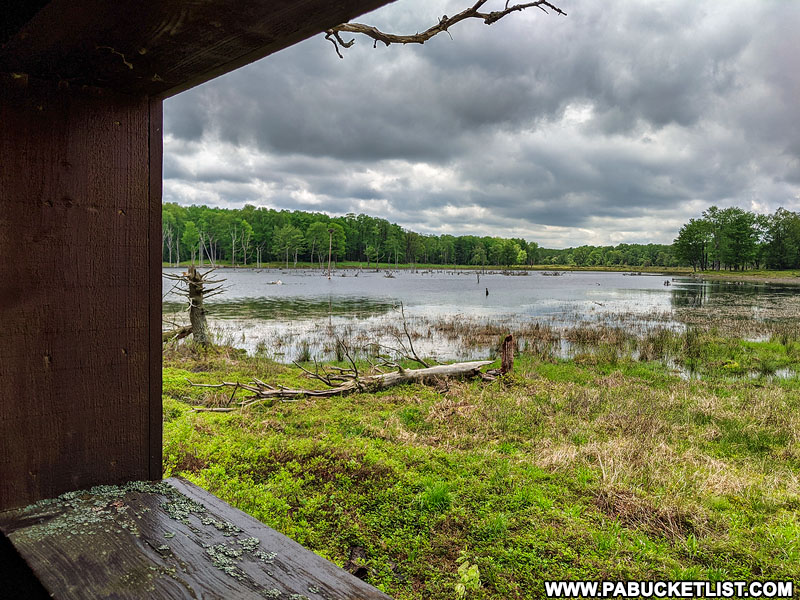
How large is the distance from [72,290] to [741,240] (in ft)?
375

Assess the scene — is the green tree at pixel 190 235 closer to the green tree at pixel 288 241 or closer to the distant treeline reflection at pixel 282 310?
the green tree at pixel 288 241

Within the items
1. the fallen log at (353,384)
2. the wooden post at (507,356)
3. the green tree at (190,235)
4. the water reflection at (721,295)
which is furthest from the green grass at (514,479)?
the green tree at (190,235)

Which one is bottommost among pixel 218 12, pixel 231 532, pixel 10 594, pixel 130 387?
pixel 10 594

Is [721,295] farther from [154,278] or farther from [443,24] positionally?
[154,278]

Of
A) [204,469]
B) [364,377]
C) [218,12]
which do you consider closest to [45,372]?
[218,12]

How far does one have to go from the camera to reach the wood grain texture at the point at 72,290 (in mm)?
1479

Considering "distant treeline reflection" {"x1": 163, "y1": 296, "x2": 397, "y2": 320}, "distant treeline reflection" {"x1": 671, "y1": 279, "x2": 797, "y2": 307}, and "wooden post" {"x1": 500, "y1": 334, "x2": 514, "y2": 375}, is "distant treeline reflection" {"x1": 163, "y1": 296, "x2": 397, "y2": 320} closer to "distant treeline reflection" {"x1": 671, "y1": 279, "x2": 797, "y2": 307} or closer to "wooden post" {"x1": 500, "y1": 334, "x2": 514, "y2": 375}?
"wooden post" {"x1": 500, "y1": 334, "x2": 514, "y2": 375}

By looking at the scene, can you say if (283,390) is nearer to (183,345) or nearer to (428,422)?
(428,422)

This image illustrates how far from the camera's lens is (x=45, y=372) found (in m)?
1.54

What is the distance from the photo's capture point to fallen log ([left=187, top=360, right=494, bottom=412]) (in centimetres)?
860

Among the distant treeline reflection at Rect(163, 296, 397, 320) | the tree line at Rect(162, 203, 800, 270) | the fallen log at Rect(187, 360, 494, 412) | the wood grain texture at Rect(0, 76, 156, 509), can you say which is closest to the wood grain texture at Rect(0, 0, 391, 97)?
the wood grain texture at Rect(0, 76, 156, 509)

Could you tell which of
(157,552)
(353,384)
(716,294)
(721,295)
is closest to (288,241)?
(716,294)

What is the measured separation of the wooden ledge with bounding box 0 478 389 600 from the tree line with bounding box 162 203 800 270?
73.0 meters

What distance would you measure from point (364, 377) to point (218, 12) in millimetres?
8810
